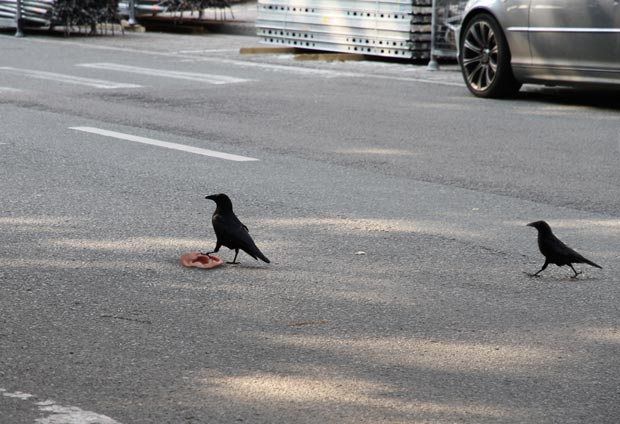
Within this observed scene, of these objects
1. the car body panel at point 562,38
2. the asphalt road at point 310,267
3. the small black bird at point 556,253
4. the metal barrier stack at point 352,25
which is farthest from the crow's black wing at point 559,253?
the metal barrier stack at point 352,25

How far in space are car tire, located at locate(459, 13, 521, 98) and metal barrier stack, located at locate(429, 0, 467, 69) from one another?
276 cm

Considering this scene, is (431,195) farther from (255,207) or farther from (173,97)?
(173,97)

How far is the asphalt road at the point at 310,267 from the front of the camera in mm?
3719

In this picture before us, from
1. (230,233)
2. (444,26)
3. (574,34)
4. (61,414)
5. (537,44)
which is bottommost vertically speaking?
(61,414)

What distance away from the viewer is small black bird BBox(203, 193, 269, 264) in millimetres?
5191

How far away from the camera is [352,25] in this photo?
15.9 meters

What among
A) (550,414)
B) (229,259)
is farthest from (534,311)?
(229,259)

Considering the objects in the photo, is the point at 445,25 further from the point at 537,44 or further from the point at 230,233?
the point at 230,233

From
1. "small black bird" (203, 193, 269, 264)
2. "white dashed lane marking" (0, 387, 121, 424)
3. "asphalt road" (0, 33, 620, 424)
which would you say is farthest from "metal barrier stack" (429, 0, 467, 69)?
"white dashed lane marking" (0, 387, 121, 424)

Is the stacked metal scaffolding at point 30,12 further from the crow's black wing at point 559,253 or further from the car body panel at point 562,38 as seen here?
the crow's black wing at point 559,253

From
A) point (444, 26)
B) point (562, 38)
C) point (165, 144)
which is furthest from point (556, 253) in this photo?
point (444, 26)

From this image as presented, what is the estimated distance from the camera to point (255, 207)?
6605 millimetres

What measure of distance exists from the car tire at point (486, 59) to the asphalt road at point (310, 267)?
2.57 feet

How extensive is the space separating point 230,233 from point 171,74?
8.86 m
